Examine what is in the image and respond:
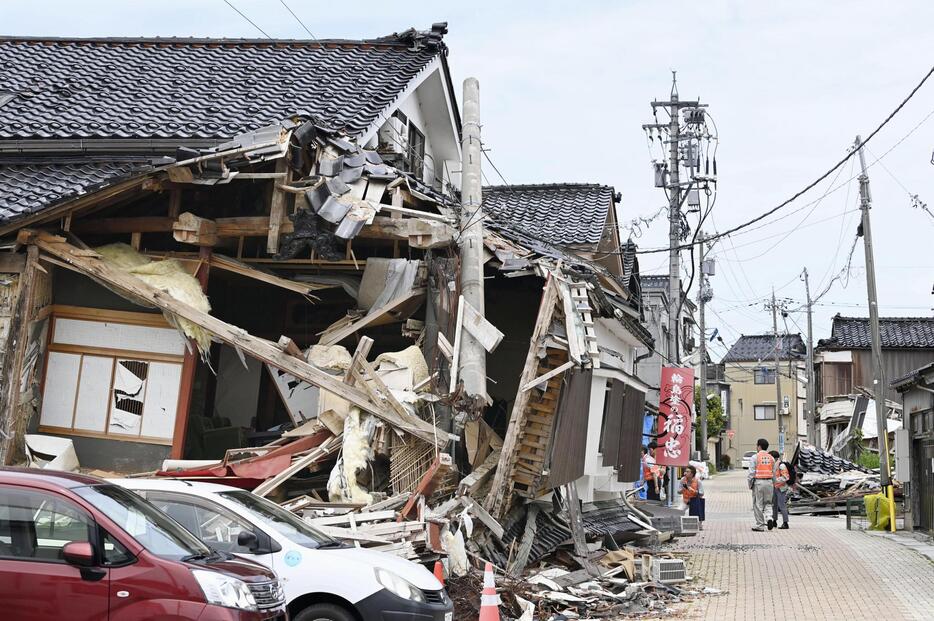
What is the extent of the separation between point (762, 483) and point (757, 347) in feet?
200

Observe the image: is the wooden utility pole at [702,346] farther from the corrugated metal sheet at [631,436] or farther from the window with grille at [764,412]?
the window with grille at [764,412]

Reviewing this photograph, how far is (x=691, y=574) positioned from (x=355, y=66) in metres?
12.4

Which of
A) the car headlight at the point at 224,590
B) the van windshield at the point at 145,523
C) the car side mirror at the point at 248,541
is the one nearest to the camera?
the car headlight at the point at 224,590

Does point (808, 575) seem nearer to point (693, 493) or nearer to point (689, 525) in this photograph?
point (689, 525)

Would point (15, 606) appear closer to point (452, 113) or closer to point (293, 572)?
point (293, 572)

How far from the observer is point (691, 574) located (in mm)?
16391

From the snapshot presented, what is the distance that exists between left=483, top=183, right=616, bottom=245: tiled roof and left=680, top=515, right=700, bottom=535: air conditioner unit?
697 cm

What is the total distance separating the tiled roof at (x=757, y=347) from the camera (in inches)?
3182

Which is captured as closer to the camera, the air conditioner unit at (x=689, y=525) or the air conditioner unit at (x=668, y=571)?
the air conditioner unit at (x=668, y=571)

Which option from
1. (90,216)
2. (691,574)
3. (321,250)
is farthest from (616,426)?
(90,216)

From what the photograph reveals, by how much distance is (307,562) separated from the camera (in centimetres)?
879

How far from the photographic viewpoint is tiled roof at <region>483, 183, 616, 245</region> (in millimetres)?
22219

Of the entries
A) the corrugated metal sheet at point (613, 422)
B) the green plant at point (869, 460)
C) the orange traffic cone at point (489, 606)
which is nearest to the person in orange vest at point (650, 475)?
the corrugated metal sheet at point (613, 422)

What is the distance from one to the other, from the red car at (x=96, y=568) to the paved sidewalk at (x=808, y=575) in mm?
7329
